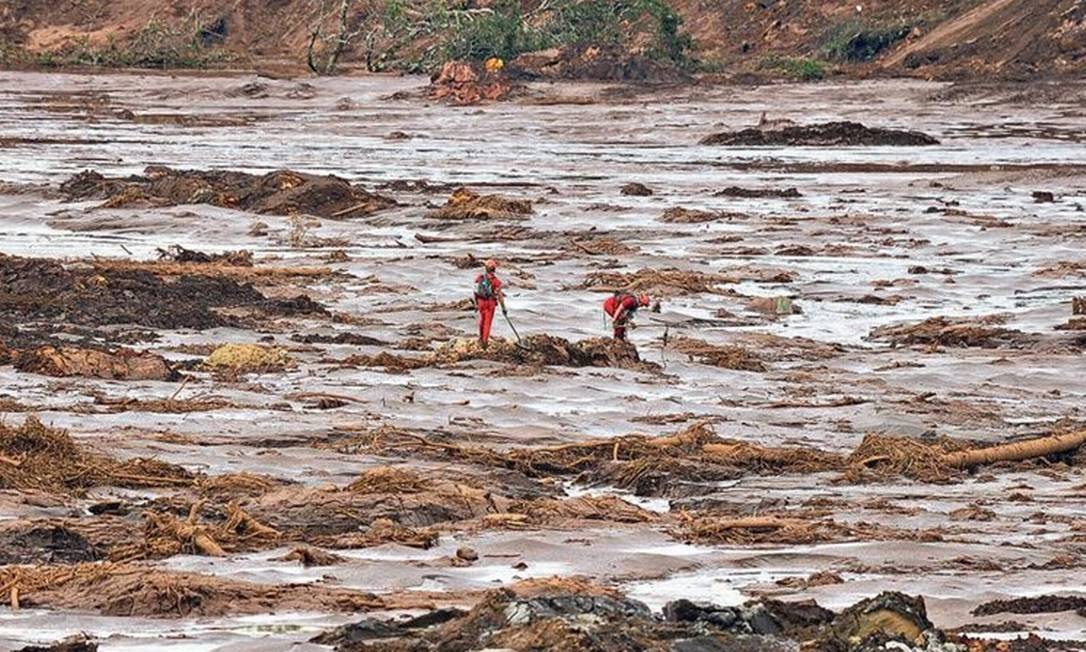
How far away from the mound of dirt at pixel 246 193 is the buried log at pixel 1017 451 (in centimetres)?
1921

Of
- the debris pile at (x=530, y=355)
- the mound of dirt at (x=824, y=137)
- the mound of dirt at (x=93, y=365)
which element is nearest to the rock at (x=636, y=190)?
the mound of dirt at (x=824, y=137)

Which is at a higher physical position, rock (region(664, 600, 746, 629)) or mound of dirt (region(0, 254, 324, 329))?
rock (region(664, 600, 746, 629))

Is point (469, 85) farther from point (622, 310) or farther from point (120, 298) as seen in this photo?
point (622, 310)

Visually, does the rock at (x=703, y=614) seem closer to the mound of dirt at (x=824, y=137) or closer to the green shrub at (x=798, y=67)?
the mound of dirt at (x=824, y=137)

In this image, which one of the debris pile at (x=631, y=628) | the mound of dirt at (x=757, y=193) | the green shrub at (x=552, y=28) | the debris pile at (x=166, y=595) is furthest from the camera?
the green shrub at (x=552, y=28)

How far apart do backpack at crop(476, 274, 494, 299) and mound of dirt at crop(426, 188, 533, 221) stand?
1282 centimetres

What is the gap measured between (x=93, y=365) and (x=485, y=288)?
3.49m

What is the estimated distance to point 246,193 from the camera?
34.2m

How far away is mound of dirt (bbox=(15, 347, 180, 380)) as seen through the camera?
17.0 m

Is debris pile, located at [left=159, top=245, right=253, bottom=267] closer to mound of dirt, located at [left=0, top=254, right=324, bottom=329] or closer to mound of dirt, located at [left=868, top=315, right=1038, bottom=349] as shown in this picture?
mound of dirt, located at [left=0, top=254, right=324, bottom=329]

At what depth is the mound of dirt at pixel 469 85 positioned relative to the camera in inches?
2466

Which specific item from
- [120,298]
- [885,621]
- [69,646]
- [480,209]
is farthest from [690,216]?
[69,646]

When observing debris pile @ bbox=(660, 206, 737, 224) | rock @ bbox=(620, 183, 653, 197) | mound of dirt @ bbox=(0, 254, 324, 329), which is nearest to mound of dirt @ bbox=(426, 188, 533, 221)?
debris pile @ bbox=(660, 206, 737, 224)

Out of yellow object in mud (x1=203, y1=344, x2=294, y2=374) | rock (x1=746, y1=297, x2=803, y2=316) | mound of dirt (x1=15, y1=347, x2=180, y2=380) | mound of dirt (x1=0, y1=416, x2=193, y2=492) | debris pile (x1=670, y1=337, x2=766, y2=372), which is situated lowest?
rock (x1=746, y1=297, x2=803, y2=316)
